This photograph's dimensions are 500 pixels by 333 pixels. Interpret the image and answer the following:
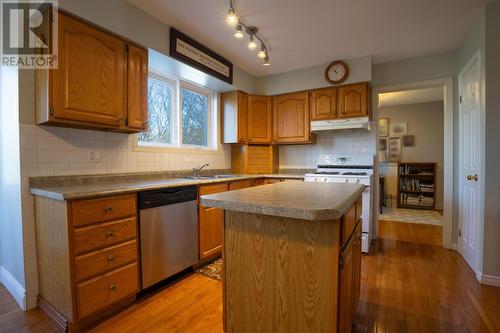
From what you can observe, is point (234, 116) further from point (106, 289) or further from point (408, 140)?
point (408, 140)

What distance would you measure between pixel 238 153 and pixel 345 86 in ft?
6.06

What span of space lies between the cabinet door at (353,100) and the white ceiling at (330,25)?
0.42 metres

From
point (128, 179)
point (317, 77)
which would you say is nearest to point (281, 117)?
point (317, 77)

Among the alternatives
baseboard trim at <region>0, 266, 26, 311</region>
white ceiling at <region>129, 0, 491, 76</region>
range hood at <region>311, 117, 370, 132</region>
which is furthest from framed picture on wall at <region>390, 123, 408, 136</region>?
baseboard trim at <region>0, 266, 26, 311</region>

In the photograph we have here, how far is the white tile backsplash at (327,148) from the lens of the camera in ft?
11.6

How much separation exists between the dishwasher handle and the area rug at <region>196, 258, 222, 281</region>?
0.74 m

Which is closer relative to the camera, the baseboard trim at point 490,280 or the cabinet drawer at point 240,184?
the baseboard trim at point 490,280

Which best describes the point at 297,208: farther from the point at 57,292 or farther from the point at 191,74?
the point at 191,74

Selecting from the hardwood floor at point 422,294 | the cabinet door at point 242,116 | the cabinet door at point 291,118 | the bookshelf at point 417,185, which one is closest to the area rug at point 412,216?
the bookshelf at point 417,185

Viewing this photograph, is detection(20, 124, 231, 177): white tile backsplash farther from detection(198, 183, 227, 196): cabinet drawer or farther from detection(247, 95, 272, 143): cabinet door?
detection(247, 95, 272, 143): cabinet door

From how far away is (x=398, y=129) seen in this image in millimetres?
5891

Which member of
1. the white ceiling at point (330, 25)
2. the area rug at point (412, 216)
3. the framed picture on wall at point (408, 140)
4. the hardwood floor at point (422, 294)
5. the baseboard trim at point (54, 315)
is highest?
the white ceiling at point (330, 25)

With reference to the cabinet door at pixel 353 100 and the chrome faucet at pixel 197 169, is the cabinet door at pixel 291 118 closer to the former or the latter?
the cabinet door at pixel 353 100

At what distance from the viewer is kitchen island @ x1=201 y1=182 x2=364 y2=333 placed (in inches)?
40.7
